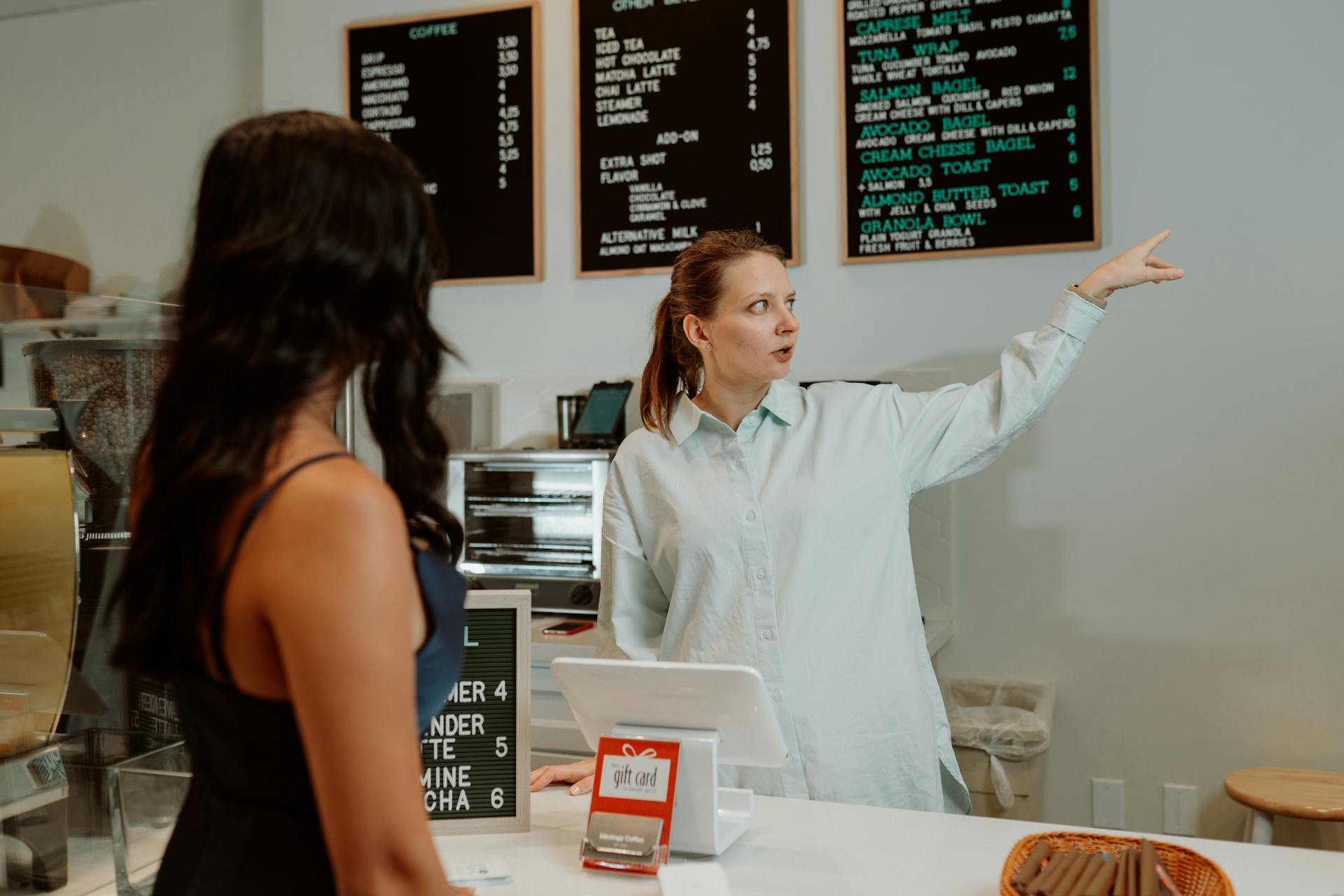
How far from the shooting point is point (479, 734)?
154 centimetres

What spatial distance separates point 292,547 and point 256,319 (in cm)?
18

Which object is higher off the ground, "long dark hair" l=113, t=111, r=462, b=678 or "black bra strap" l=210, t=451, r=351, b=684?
"long dark hair" l=113, t=111, r=462, b=678

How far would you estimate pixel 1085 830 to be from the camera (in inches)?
55.1

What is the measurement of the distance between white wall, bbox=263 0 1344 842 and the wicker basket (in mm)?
1673

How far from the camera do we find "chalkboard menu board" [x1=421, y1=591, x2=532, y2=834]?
1517 millimetres

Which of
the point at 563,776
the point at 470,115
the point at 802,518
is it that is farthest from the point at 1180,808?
the point at 470,115

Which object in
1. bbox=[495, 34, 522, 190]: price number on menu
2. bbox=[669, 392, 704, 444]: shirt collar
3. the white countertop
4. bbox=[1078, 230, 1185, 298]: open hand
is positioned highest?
bbox=[495, 34, 522, 190]: price number on menu

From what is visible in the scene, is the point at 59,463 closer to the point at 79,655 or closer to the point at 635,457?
the point at 79,655

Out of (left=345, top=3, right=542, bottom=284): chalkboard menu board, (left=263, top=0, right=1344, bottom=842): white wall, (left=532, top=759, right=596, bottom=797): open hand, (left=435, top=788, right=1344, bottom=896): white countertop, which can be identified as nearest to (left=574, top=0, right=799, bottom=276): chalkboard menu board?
(left=345, top=3, right=542, bottom=284): chalkboard menu board

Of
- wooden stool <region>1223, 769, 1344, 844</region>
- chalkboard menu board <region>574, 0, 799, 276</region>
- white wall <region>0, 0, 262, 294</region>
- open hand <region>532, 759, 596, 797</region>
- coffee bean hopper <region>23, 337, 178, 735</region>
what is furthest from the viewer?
white wall <region>0, 0, 262, 294</region>

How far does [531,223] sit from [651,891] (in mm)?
2524

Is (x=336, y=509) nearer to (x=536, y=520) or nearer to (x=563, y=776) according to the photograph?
(x=563, y=776)

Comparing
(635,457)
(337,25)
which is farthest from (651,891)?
(337,25)

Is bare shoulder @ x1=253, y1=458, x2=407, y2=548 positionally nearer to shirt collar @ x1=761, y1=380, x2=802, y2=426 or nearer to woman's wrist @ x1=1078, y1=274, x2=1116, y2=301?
shirt collar @ x1=761, y1=380, x2=802, y2=426
